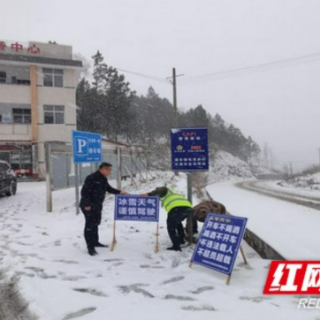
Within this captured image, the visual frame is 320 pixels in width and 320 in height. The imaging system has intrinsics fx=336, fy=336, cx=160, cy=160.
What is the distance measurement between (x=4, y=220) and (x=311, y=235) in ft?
27.8

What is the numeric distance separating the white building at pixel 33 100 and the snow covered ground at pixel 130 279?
63.3ft

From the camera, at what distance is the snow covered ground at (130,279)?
4.01m

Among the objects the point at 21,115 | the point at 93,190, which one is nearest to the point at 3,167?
the point at 93,190

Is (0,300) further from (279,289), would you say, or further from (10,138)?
(10,138)

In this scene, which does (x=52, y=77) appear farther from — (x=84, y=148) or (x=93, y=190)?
(x=93, y=190)

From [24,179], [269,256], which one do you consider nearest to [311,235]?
[269,256]

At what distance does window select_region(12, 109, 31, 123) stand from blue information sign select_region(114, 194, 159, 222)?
23282mm

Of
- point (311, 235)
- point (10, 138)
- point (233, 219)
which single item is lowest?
point (311, 235)

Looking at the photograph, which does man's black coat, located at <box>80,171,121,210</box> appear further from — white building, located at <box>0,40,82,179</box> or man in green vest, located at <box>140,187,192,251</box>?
white building, located at <box>0,40,82,179</box>

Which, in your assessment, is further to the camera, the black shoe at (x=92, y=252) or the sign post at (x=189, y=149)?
the sign post at (x=189, y=149)

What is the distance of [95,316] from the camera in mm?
3881

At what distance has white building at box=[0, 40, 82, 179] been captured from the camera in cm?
2647

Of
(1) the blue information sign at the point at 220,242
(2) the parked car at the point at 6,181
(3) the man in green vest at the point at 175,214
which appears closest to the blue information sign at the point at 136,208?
(3) the man in green vest at the point at 175,214

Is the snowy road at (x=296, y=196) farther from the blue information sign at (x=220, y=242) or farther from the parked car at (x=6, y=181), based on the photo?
the parked car at (x=6, y=181)
